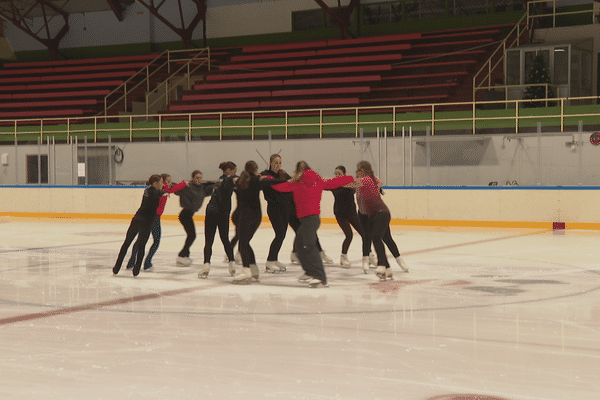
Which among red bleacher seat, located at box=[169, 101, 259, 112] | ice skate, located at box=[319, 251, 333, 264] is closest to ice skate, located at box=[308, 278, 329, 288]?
ice skate, located at box=[319, 251, 333, 264]

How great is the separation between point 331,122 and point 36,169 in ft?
31.2

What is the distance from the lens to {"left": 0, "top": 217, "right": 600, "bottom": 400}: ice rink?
4492 millimetres

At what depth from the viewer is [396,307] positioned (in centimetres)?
723

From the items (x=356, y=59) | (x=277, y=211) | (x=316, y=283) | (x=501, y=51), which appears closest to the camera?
(x=316, y=283)

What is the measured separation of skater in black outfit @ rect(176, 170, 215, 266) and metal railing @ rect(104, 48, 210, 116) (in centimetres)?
1867

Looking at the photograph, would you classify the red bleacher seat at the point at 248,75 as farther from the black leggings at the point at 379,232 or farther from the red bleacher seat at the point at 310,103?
the black leggings at the point at 379,232

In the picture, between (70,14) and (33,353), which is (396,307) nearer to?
(33,353)

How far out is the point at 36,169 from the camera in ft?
77.9

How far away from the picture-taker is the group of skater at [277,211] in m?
8.62

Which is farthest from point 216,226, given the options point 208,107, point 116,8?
point 116,8

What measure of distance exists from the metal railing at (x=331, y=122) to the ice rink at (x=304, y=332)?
8.84 m

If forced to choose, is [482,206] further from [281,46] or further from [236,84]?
[281,46]

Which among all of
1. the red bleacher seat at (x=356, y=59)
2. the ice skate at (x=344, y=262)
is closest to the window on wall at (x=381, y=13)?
the red bleacher seat at (x=356, y=59)

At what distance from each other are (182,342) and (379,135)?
1471 cm
